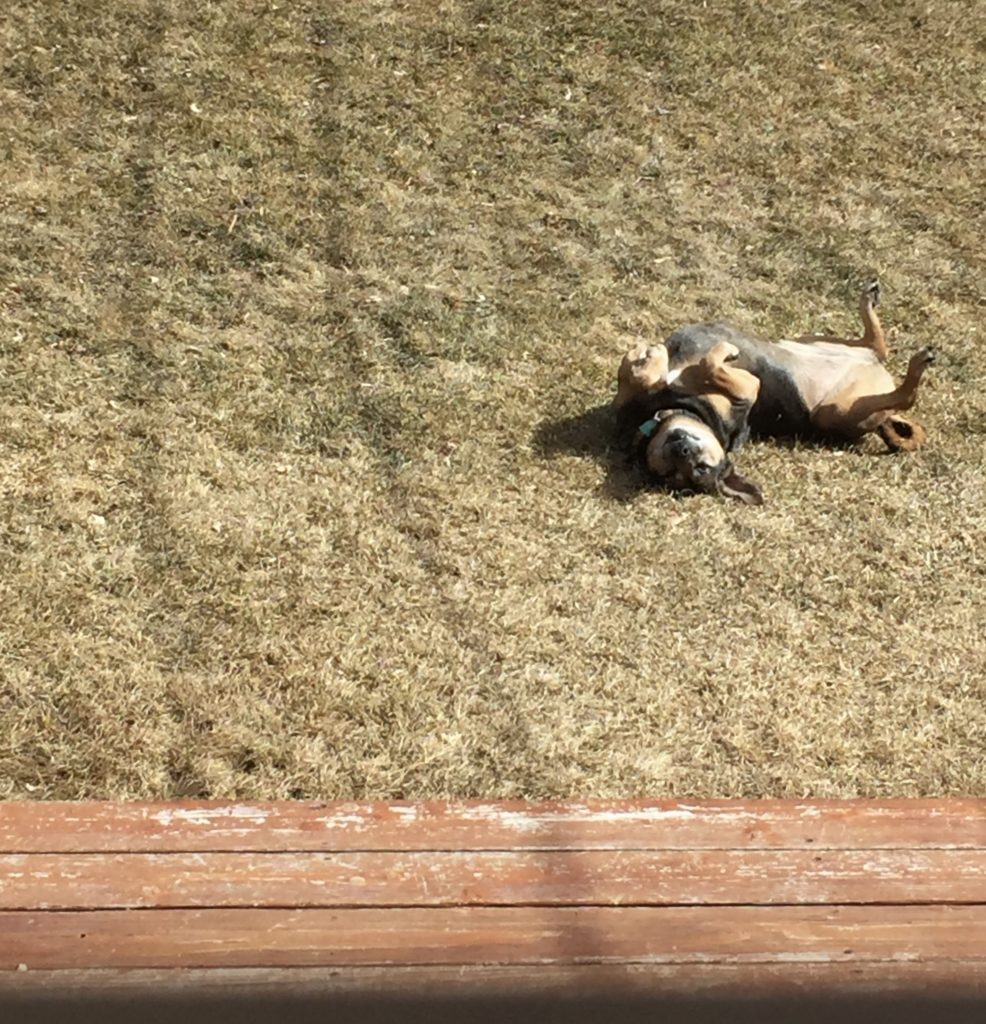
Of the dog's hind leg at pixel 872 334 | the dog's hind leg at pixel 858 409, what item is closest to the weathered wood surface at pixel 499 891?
the dog's hind leg at pixel 858 409

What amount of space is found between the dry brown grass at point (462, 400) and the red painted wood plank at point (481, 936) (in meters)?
0.93

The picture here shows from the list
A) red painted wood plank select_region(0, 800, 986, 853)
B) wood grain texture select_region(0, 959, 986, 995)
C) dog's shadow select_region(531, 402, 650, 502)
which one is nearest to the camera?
wood grain texture select_region(0, 959, 986, 995)

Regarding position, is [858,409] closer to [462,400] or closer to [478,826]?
[462,400]

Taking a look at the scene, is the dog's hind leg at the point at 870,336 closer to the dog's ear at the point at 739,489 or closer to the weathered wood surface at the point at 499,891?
the dog's ear at the point at 739,489

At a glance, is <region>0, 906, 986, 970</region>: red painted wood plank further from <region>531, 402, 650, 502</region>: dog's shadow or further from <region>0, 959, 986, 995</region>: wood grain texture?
<region>531, 402, 650, 502</region>: dog's shadow

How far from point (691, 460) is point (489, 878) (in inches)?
84.0

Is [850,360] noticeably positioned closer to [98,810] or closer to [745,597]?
[745,597]

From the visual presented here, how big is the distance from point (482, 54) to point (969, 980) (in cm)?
586

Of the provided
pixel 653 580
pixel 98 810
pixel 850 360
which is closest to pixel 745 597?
pixel 653 580

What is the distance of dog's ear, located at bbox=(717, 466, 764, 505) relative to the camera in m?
4.21

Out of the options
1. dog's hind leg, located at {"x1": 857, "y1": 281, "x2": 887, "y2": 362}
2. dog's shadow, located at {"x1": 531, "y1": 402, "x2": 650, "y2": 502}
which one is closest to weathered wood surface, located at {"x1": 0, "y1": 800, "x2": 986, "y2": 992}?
dog's shadow, located at {"x1": 531, "y1": 402, "x2": 650, "y2": 502}

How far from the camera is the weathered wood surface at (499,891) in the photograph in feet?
6.88

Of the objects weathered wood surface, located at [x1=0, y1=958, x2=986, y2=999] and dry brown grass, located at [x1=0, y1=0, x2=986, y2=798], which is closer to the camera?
weathered wood surface, located at [x1=0, y1=958, x2=986, y2=999]

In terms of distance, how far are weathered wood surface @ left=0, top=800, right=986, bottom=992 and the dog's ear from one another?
180 centimetres
